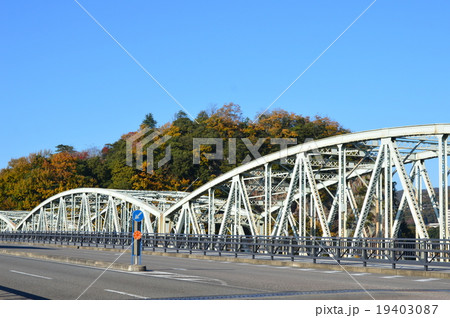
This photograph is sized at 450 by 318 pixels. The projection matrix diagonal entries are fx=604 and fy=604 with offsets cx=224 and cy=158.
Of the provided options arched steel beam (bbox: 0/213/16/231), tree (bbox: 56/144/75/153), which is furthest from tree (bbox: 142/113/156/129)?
arched steel beam (bbox: 0/213/16/231)

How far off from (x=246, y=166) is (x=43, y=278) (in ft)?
75.1

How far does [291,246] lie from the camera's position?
27875 mm

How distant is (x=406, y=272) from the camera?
70.3 feet

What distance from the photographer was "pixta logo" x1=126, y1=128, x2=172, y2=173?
9730 cm

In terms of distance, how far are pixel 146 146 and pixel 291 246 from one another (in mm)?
82423

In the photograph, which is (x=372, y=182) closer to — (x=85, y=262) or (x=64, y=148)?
(x=85, y=262)

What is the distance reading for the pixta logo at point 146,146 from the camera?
97300 mm

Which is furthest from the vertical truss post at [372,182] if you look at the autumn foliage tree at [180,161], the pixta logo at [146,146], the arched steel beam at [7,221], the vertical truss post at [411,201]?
the arched steel beam at [7,221]

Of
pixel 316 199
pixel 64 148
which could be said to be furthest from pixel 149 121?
pixel 316 199

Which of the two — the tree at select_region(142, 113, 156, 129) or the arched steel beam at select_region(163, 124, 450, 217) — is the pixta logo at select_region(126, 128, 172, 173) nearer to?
the tree at select_region(142, 113, 156, 129)

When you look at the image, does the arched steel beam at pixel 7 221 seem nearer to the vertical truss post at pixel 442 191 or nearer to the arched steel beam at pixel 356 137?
the arched steel beam at pixel 356 137
